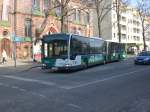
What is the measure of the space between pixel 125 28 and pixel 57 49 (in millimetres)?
94553

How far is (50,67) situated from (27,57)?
27844mm

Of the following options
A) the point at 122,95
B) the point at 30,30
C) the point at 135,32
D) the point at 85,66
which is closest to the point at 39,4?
Result: the point at 30,30

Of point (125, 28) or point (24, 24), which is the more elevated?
point (125, 28)

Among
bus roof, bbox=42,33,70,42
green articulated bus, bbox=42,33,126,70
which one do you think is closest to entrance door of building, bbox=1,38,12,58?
green articulated bus, bbox=42,33,126,70

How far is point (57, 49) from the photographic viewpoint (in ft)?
86.8

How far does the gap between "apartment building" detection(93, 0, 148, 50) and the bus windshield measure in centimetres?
5939

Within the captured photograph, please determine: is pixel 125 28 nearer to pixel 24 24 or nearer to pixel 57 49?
pixel 24 24

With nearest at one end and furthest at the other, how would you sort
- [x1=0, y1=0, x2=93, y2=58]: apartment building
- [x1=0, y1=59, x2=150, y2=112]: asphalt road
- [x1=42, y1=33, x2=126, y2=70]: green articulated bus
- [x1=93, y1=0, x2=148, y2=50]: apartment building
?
[x1=0, y1=59, x2=150, y2=112]: asphalt road < [x1=42, y1=33, x2=126, y2=70]: green articulated bus < [x1=0, y1=0, x2=93, y2=58]: apartment building < [x1=93, y1=0, x2=148, y2=50]: apartment building

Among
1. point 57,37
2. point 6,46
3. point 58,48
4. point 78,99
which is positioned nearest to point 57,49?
point 58,48

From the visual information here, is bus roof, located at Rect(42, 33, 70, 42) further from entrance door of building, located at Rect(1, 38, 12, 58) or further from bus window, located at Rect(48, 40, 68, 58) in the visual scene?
entrance door of building, located at Rect(1, 38, 12, 58)

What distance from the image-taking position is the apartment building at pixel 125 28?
3989 inches

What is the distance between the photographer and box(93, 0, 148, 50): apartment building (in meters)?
101

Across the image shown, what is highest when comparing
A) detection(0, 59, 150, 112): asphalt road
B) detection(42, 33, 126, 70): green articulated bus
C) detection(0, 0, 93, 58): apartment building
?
detection(0, 0, 93, 58): apartment building

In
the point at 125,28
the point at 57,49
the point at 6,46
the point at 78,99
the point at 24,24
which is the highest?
the point at 125,28
